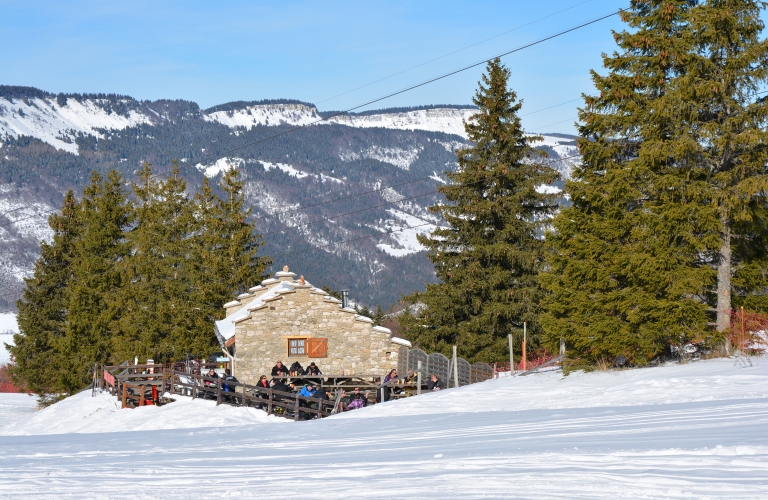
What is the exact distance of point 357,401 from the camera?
24.4 metres

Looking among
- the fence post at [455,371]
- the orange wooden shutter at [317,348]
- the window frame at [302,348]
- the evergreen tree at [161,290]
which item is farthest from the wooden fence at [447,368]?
the evergreen tree at [161,290]

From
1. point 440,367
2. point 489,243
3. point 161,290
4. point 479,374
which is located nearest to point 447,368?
point 440,367

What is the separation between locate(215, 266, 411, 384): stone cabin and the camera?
34.2m

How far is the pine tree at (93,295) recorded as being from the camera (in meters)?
51.1

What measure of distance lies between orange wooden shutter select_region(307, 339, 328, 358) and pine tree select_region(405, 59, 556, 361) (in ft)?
15.6

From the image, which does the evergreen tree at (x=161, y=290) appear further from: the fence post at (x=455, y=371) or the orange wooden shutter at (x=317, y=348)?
the fence post at (x=455, y=371)

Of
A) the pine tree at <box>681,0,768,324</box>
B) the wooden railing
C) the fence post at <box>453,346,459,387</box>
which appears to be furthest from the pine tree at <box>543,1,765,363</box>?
the wooden railing

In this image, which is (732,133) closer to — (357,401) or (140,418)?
(357,401)

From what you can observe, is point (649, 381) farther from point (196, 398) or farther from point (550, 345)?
point (196, 398)

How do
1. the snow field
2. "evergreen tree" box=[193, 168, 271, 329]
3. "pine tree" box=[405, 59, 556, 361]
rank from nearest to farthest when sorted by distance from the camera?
1. the snow field
2. "pine tree" box=[405, 59, 556, 361]
3. "evergreen tree" box=[193, 168, 271, 329]

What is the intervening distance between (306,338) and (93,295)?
72.9ft

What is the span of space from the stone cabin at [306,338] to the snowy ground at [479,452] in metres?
15.4

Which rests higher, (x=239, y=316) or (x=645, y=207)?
(x=645, y=207)

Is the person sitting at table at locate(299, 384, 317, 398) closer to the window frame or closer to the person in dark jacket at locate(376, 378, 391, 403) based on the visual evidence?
the person in dark jacket at locate(376, 378, 391, 403)
